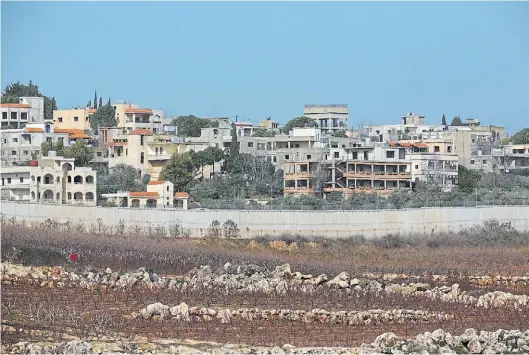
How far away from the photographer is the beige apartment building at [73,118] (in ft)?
276

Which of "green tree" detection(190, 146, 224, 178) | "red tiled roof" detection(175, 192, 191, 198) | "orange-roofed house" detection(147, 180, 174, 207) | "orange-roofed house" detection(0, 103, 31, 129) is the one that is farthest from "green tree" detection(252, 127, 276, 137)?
"orange-roofed house" detection(147, 180, 174, 207)

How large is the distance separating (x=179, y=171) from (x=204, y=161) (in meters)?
3.92

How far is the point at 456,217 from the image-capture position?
4872cm

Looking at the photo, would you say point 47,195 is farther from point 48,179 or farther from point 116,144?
point 116,144

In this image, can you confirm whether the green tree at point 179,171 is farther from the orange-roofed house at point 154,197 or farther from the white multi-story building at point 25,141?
the white multi-story building at point 25,141

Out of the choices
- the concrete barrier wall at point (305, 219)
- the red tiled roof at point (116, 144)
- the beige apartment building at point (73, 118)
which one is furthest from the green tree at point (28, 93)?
the concrete barrier wall at point (305, 219)

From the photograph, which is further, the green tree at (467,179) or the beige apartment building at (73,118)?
the beige apartment building at (73,118)

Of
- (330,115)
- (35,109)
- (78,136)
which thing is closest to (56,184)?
(78,136)

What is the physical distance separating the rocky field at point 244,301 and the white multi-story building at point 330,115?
1853 inches

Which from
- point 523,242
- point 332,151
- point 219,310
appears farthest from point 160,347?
point 332,151

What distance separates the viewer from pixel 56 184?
57250 mm

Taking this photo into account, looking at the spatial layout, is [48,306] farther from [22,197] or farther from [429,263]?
[22,197]

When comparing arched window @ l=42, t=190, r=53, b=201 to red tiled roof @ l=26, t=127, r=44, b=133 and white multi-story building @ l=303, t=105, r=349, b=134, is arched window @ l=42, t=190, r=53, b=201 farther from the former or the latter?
white multi-story building @ l=303, t=105, r=349, b=134

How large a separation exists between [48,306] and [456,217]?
85.1 feet
